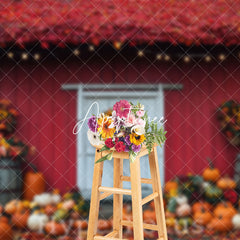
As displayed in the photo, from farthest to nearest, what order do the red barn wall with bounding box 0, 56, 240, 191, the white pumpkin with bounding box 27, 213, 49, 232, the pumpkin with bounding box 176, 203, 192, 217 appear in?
the red barn wall with bounding box 0, 56, 240, 191 → the pumpkin with bounding box 176, 203, 192, 217 → the white pumpkin with bounding box 27, 213, 49, 232

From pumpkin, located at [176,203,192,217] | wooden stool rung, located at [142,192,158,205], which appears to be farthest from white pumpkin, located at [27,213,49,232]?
wooden stool rung, located at [142,192,158,205]

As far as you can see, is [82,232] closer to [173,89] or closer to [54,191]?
[54,191]

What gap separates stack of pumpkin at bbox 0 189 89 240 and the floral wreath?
181 cm

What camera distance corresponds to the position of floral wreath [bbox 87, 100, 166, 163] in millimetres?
2477

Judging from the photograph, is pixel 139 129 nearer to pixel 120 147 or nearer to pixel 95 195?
pixel 120 147

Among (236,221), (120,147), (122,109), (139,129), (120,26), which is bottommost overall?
(236,221)

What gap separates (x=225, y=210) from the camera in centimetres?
421

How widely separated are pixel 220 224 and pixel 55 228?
70.5 inches

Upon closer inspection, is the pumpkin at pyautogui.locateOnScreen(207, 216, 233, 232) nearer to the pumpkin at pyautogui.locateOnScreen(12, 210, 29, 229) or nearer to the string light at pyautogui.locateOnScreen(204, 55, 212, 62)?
the string light at pyautogui.locateOnScreen(204, 55, 212, 62)

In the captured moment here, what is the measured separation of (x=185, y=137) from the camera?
4656 mm

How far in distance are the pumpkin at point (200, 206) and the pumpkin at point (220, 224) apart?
19 cm

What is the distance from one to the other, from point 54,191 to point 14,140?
0.78 meters

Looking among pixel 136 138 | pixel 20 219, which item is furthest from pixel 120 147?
pixel 20 219

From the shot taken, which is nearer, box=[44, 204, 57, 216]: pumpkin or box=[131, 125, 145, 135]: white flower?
box=[131, 125, 145, 135]: white flower
